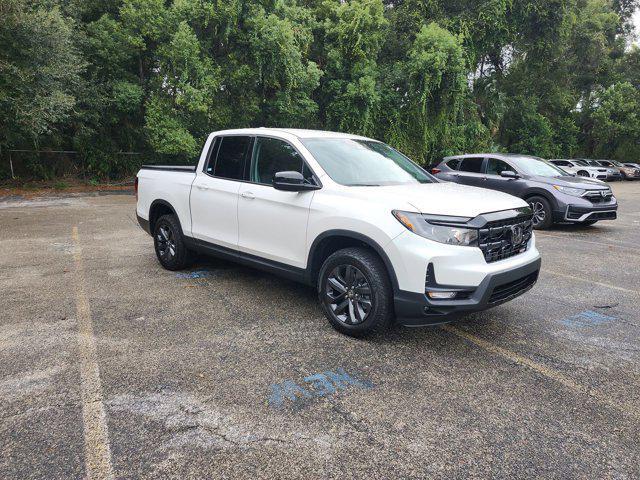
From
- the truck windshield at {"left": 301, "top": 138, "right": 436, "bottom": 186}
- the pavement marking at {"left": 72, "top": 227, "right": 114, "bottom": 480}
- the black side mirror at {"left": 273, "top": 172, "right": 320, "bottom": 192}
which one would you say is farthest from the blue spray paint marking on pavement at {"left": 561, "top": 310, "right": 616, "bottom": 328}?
the pavement marking at {"left": 72, "top": 227, "right": 114, "bottom": 480}

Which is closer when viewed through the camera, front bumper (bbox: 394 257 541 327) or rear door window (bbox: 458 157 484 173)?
front bumper (bbox: 394 257 541 327)

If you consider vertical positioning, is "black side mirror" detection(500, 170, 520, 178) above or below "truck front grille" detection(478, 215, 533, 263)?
above

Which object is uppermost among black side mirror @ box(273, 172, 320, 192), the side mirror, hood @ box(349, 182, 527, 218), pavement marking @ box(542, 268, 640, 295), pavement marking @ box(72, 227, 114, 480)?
black side mirror @ box(273, 172, 320, 192)

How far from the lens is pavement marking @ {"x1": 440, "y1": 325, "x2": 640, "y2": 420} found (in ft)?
9.66

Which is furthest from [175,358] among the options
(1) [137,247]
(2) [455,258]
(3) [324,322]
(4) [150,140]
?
(4) [150,140]

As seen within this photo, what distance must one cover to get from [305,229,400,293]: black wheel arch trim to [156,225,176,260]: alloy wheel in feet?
8.01

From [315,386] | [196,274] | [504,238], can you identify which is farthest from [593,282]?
[196,274]

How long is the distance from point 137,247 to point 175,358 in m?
4.46

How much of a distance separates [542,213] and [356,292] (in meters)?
7.54

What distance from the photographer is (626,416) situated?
284cm

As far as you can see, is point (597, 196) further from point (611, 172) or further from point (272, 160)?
point (611, 172)

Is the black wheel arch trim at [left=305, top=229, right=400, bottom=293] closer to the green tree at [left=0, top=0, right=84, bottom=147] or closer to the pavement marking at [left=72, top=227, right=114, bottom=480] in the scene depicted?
the pavement marking at [left=72, top=227, right=114, bottom=480]

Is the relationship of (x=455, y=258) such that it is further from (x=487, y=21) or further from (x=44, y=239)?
(x=487, y=21)

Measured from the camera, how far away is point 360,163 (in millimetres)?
4551
